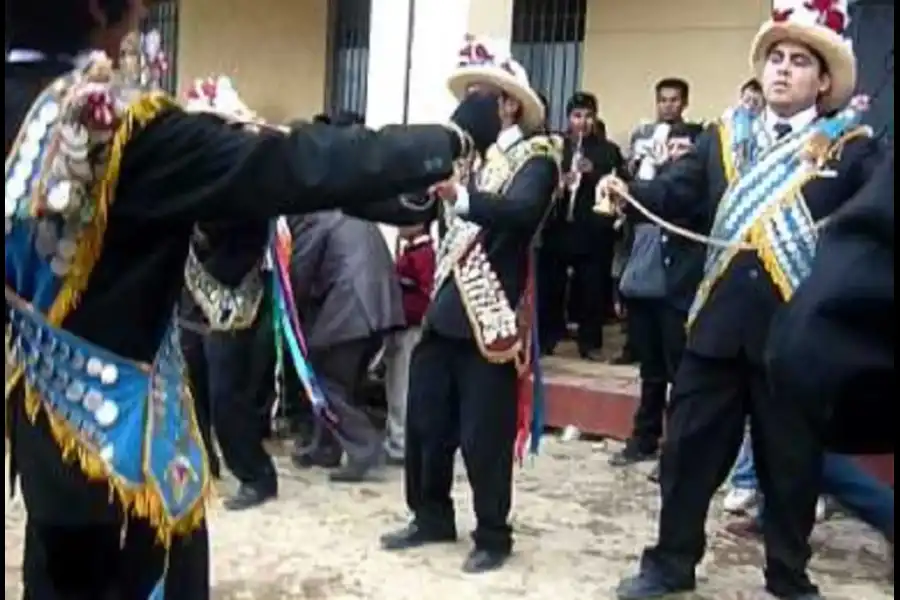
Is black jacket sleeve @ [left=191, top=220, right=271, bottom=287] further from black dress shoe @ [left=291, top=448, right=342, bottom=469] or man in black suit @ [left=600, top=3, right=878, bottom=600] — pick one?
man in black suit @ [left=600, top=3, right=878, bottom=600]

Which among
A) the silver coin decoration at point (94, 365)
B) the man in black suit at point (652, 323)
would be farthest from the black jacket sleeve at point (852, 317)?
the man in black suit at point (652, 323)

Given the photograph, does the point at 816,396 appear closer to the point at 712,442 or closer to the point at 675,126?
the point at 712,442

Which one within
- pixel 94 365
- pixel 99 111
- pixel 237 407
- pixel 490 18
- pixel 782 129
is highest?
pixel 490 18

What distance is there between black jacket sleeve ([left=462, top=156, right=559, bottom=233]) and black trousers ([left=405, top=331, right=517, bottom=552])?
522 mm

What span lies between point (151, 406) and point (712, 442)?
2602 mm

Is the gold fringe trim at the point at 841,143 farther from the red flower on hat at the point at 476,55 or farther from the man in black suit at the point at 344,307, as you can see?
the man in black suit at the point at 344,307

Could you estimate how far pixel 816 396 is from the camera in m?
1.87

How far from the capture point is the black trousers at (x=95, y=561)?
120 inches

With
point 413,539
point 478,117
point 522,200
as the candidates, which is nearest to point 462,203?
point 522,200

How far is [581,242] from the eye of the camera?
9.64m

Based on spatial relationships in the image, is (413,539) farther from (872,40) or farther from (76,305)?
(872,40)

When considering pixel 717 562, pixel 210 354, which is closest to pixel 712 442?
pixel 717 562

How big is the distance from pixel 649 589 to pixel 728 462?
1.76 feet

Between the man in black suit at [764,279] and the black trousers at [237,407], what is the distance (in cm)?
208
